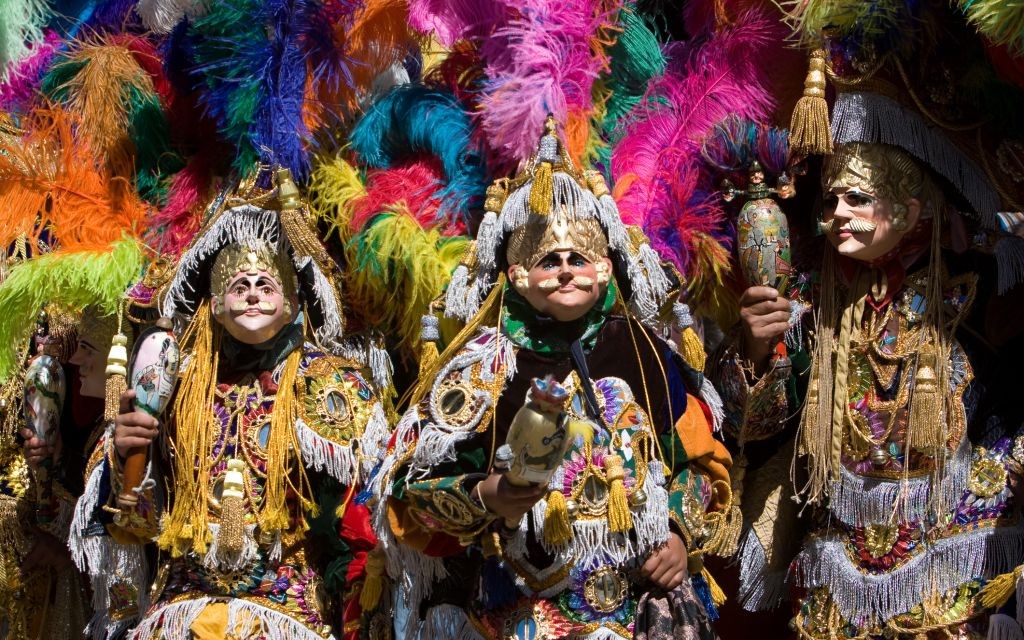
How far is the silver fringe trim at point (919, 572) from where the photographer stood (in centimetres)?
440

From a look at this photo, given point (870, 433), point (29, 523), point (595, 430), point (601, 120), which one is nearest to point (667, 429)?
point (595, 430)

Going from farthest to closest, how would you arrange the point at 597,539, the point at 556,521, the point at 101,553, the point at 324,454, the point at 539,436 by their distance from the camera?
the point at 101,553 → the point at 324,454 → the point at 597,539 → the point at 556,521 → the point at 539,436

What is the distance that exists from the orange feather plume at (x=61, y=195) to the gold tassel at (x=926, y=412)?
2557 millimetres

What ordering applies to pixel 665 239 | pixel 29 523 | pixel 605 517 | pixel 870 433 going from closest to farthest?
pixel 605 517 → pixel 870 433 → pixel 665 239 → pixel 29 523

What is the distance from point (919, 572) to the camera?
447 centimetres

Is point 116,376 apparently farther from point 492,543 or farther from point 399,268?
point 492,543

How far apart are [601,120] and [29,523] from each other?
2.56m

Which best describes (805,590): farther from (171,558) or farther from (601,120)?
(171,558)

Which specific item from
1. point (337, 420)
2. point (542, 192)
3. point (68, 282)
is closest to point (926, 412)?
point (542, 192)

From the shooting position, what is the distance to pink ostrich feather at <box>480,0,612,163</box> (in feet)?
15.4

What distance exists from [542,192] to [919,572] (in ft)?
4.90

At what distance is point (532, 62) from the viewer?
475 cm

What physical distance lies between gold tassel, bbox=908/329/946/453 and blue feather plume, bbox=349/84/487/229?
1.46 metres

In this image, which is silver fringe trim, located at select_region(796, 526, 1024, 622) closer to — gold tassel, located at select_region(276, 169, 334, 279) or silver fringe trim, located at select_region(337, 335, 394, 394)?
silver fringe trim, located at select_region(337, 335, 394, 394)
